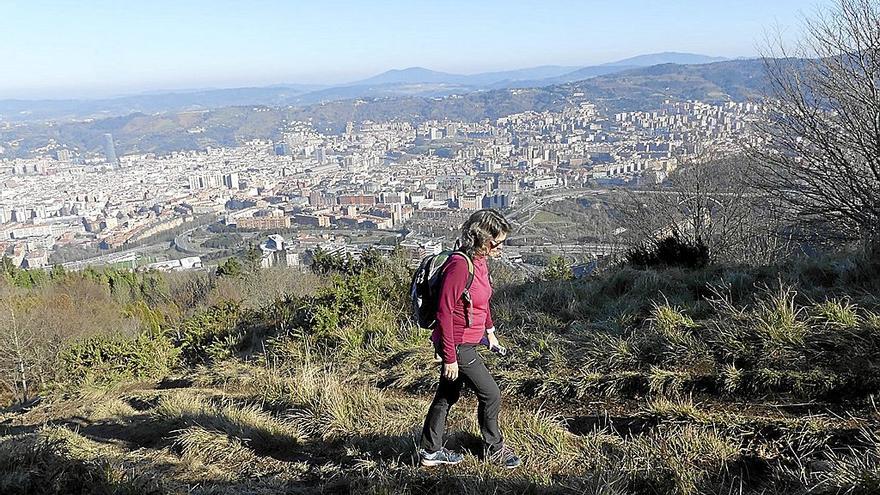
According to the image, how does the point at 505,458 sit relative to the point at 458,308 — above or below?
below

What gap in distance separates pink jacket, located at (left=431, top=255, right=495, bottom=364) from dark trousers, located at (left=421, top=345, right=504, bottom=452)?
0.31 feet

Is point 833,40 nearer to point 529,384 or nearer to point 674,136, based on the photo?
point 529,384

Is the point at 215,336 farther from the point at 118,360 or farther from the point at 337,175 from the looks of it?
the point at 337,175

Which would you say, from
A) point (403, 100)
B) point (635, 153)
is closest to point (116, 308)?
point (635, 153)

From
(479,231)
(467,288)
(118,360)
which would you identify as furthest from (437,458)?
(118,360)

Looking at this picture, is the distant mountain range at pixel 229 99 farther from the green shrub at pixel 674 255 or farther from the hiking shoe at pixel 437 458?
the hiking shoe at pixel 437 458

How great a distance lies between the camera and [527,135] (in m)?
80.1

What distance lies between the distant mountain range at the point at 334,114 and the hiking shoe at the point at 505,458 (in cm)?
7770

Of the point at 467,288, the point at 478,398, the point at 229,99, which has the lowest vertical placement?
the point at 478,398

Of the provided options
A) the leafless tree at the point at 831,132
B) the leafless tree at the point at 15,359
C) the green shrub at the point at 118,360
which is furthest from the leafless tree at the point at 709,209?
the leafless tree at the point at 15,359

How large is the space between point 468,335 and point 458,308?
17cm

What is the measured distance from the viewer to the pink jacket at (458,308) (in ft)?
9.54

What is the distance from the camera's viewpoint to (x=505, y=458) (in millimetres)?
3174

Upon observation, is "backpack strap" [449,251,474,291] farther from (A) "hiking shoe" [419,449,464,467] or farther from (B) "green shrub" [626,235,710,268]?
(B) "green shrub" [626,235,710,268]
